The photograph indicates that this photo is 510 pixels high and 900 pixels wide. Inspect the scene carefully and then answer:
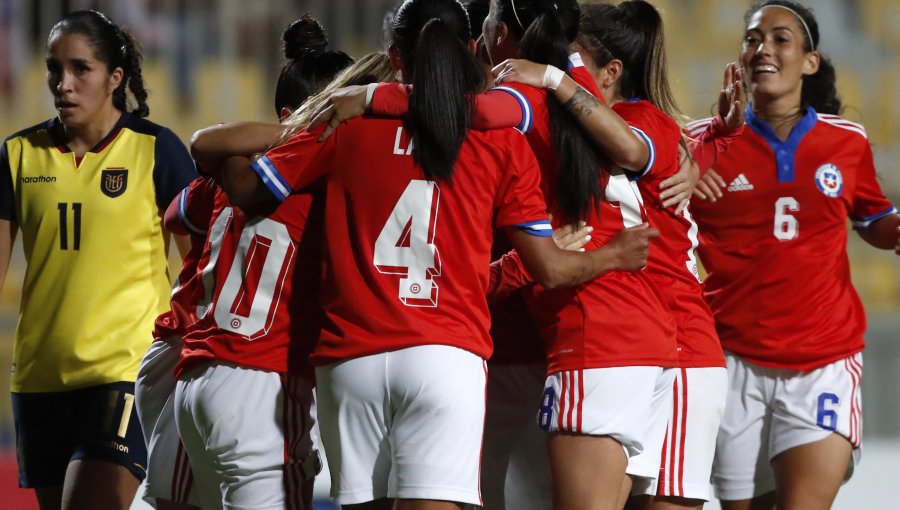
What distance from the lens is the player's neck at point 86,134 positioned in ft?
12.7

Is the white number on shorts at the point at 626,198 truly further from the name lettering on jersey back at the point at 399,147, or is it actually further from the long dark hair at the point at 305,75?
the long dark hair at the point at 305,75

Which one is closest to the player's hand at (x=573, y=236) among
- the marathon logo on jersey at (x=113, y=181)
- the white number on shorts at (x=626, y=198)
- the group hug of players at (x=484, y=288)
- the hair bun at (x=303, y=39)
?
the group hug of players at (x=484, y=288)

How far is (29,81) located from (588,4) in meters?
6.09

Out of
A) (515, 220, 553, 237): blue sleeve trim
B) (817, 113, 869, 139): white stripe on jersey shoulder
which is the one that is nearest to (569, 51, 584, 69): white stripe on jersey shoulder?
(515, 220, 553, 237): blue sleeve trim

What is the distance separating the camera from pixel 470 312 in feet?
8.93

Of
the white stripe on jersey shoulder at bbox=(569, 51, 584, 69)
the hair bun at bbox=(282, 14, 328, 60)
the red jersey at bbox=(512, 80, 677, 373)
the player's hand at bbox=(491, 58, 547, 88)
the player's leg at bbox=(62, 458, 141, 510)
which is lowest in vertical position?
the player's leg at bbox=(62, 458, 141, 510)

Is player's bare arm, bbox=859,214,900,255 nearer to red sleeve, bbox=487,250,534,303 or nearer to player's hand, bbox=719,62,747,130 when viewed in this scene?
player's hand, bbox=719,62,747,130

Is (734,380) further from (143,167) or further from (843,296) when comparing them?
(143,167)

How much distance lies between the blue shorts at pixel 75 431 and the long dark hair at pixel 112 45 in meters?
0.99

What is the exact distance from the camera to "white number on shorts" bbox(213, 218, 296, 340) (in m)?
2.88

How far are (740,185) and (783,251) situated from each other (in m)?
0.26

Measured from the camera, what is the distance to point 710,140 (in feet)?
13.0

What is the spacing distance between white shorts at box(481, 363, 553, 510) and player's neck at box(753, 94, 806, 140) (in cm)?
124

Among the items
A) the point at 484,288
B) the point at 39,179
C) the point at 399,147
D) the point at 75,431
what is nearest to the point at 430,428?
the point at 484,288
